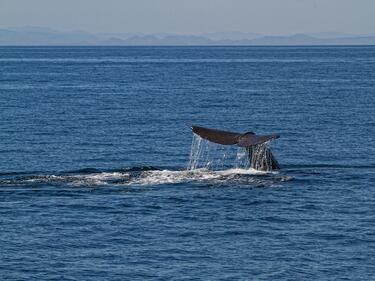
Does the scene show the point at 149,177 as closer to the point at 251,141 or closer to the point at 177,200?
the point at 177,200

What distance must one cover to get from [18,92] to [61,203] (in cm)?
7232

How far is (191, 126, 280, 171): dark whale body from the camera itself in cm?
4547

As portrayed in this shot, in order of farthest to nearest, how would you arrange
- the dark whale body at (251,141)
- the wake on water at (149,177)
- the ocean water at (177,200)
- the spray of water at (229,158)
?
the spray of water at (229,158) → the wake on water at (149,177) → the dark whale body at (251,141) → the ocean water at (177,200)

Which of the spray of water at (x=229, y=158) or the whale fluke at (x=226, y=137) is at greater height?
the whale fluke at (x=226, y=137)

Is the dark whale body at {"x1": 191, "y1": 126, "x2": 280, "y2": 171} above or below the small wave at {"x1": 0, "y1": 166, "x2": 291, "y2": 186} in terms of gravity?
above

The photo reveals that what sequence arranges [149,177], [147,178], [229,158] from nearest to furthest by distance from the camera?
[147,178] → [149,177] → [229,158]

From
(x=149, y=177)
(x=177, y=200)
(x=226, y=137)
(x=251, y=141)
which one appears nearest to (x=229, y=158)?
(x=149, y=177)

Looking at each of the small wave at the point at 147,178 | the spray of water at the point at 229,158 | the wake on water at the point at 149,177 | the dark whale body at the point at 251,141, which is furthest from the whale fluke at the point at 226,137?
the small wave at the point at 147,178

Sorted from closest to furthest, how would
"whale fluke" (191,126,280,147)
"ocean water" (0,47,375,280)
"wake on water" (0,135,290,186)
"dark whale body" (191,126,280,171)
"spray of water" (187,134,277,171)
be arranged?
"ocean water" (0,47,375,280), "dark whale body" (191,126,280,171), "whale fluke" (191,126,280,147), "wake on water" (0,135,290,186), "spray of water" (187,134,277,171)

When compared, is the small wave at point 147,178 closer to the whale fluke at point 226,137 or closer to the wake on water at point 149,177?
the wake on water at point 149,177

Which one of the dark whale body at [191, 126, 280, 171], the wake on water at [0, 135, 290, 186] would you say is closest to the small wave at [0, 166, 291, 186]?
the wake on water at [0, 135, 290, 186]

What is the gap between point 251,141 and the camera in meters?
45.6

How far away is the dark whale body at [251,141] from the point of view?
4547cm

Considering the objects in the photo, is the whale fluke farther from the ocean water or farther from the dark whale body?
the ocean water
